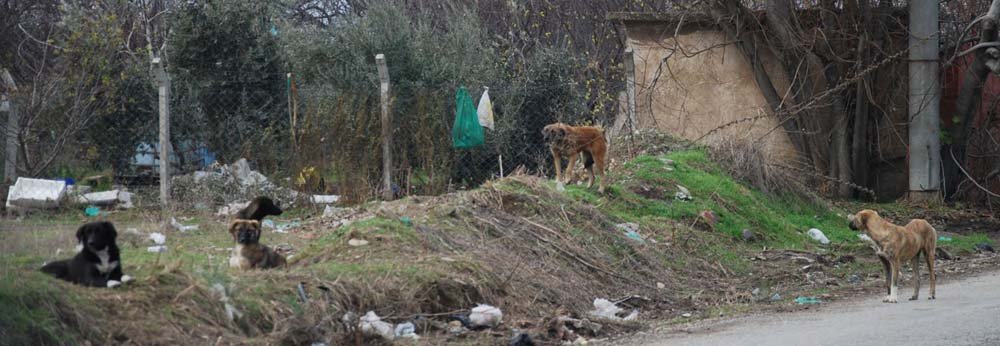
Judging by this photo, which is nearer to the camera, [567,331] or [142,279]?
[142,279]

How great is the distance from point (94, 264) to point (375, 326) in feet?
7.06

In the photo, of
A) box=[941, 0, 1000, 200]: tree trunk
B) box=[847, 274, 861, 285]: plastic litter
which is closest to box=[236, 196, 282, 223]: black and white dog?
box=[847, 274, 861, 285]: plastic litter

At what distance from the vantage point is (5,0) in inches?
964

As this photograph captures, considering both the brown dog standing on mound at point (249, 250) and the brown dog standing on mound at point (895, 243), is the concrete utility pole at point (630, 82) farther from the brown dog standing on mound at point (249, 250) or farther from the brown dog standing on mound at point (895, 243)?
the brown dog standing on mound at point (249, 250)

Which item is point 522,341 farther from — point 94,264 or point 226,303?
A: point 94,264

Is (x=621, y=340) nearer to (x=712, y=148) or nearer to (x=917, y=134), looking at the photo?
(x=712, y=148)

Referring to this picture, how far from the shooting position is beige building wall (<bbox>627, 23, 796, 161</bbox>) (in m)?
21.6

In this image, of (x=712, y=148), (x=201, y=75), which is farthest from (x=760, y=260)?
(x=201, y=75)

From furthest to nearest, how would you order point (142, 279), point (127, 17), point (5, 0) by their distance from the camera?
point (127, 17)
point (5, 0)
point (142, 279)

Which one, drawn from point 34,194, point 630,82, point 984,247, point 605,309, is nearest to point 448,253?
point 605,309

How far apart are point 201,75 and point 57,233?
28.6 feet

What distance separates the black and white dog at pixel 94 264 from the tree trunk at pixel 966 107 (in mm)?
17165

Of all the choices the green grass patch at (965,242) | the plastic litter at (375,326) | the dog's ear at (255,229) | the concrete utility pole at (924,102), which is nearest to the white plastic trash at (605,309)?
the plastic litter at (375,326)

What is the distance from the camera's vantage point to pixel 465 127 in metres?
17.3
